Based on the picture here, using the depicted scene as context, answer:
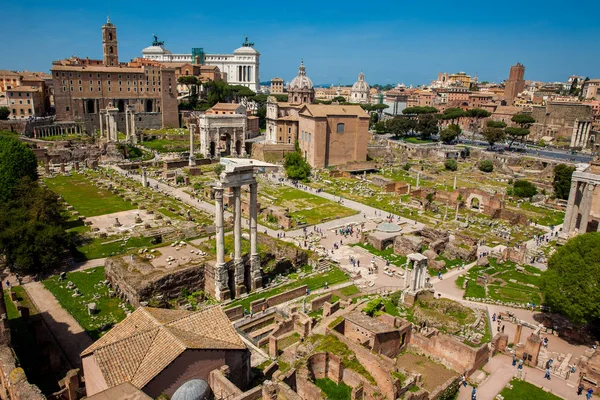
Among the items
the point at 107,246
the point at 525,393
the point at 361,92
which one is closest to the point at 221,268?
the point at 107,246

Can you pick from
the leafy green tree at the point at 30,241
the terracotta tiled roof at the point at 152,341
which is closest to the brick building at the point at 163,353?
the terracotta tiled roof at the point at 152,341

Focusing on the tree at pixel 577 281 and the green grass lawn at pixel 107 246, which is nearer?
the tree at pixel 577 281

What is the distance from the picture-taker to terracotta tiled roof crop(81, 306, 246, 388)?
14281mm

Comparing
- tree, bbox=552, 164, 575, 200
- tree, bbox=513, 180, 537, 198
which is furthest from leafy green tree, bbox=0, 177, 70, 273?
tree, bbox=552, 164, 575, 200

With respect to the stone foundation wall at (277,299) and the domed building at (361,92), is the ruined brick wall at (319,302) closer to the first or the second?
the stone foundation wall at (277,299)

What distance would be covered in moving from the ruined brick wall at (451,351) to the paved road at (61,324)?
1637 centimetres

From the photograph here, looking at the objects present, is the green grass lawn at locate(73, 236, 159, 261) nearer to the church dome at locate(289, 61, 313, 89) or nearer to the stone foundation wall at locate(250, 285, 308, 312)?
the stone foundation wall at locate(250, 285, 308, 312)

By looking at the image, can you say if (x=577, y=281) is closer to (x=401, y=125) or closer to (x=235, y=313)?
(x=235, y=313)

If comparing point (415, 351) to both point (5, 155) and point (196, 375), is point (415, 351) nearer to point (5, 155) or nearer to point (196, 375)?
point (196, 375)

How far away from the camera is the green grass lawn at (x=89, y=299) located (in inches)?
939

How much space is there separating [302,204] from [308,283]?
20.4 metres

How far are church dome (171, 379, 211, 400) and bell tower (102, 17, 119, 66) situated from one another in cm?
10500

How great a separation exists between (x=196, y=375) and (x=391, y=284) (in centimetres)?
1806

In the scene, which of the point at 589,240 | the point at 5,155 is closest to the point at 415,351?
the point at 589,240
